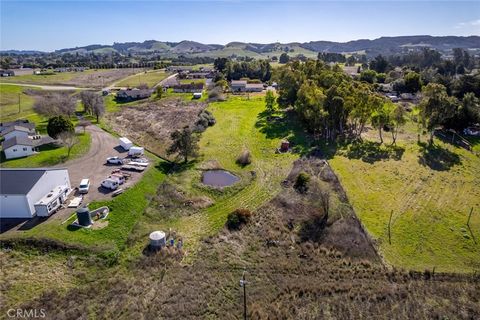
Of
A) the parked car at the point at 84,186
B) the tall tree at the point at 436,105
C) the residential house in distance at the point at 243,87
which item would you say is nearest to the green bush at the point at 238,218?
the parked car at the point at 84,186

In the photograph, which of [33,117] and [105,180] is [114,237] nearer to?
[105,180]

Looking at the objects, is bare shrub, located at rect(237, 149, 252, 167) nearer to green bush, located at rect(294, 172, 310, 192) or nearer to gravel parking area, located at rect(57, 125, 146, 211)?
green bush, located at rect(294, 172, 310, 192)

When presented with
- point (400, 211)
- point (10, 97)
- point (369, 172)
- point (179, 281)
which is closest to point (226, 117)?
point (369, 172)

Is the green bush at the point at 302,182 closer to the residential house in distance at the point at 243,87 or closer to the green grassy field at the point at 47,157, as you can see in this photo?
the green grassy field at the point at 47,157

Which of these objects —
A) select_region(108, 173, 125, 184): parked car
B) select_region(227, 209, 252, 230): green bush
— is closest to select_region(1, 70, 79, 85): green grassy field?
select_region(108, 173, 125, 184): parked car

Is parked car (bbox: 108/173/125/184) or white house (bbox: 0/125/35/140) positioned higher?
white house (bbox: 0/125/35/140)

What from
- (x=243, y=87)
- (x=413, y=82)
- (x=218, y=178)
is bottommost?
(x=218, y=178)

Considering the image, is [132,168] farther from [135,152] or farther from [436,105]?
[436,105]

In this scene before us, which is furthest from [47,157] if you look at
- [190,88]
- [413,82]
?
[413,82]
